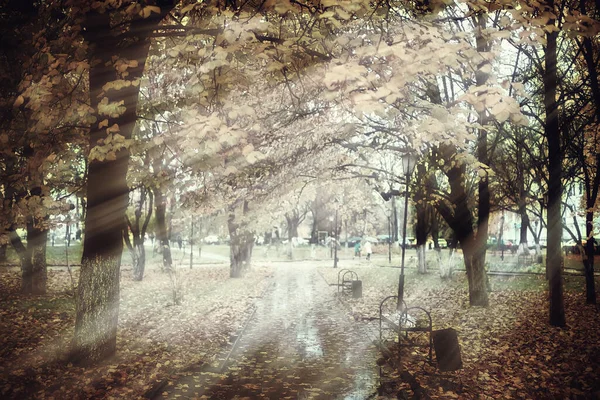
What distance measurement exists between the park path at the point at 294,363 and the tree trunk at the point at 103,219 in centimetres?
165

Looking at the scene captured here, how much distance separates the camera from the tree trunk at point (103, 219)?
273 inches

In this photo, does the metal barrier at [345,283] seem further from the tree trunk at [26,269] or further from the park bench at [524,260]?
the park bench at [524,260]

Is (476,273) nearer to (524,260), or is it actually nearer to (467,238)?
(467,238)

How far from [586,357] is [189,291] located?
48.6 feet

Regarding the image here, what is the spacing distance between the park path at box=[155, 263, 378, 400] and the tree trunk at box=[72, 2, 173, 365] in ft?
5.40

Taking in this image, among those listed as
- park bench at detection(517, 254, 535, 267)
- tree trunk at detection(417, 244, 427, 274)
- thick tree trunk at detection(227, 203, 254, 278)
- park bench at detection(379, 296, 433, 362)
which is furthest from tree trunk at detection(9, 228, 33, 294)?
park bench at detection(517, 254, 535, 267)

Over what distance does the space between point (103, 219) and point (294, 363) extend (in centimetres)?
435

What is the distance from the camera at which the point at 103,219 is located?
696 centimetres

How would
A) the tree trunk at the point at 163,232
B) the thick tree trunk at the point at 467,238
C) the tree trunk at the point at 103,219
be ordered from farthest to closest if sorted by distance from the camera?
the tree trunk at the point at 163,232 → the thick tree trunk at the point at 467,238 → the tree trunk at the point at 103,219

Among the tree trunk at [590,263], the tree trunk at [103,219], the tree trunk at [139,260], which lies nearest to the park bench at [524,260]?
the tree trunk at [590,263]

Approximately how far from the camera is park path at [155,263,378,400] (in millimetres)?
6488

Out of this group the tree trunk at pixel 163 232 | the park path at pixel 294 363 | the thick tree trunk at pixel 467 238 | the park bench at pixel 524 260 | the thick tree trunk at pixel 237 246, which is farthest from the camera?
the park bench at pixel 524 260

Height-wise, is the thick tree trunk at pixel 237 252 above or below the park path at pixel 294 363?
above

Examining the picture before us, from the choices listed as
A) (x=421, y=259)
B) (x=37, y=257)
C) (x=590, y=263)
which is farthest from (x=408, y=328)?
(x=421, y=259)
